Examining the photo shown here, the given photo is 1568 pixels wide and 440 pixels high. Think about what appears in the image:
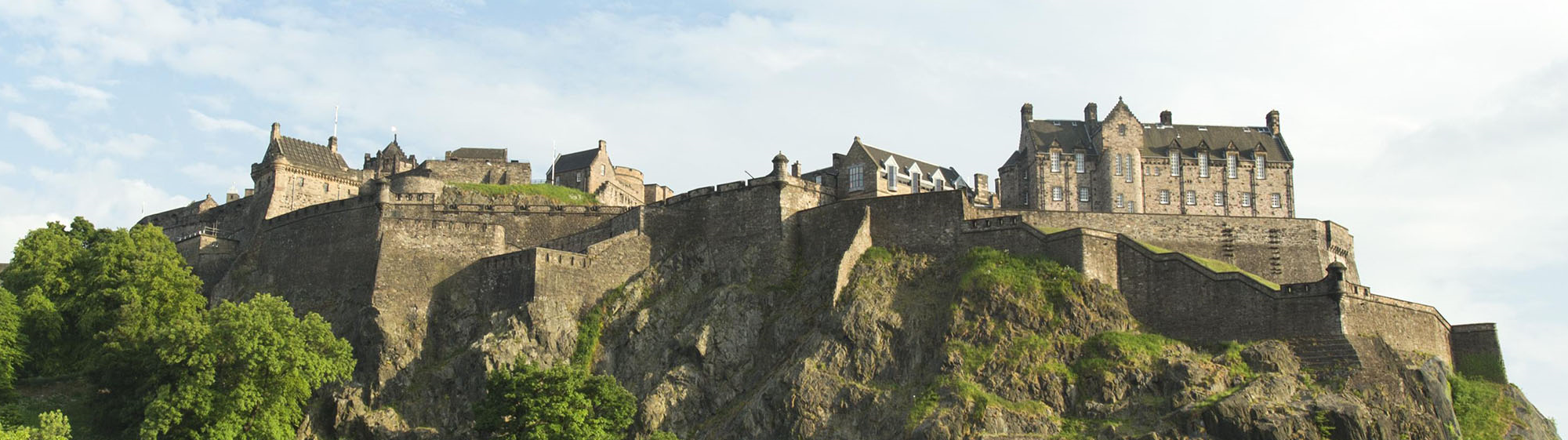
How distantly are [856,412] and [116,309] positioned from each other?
100 ft

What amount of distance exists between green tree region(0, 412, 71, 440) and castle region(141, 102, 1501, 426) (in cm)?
1275

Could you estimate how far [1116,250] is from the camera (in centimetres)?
6109

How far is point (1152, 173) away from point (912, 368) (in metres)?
22.4

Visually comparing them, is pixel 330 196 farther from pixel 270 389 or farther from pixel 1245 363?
pixel 1245 363

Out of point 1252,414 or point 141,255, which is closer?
point 1252,414

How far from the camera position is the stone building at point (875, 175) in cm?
7012

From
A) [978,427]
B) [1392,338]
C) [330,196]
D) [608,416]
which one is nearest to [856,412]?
[978,427]

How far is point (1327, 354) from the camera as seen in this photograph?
184 feet

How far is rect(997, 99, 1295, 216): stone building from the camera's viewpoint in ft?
241

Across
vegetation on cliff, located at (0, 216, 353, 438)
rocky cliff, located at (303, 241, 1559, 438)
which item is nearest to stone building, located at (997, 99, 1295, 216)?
rocky cliff, located at (303, 241, 1559, 438)

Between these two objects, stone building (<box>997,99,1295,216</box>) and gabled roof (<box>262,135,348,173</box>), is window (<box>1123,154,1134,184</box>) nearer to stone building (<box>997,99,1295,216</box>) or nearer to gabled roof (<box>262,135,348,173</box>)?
stone building (<box>997,99,1295,216</box>)

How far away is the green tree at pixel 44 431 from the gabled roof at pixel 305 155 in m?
30.1

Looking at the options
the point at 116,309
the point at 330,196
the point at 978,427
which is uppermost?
the point at 330,196

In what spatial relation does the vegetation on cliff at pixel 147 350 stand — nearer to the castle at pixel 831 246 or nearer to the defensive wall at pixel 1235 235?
the castle at pixel 831 246
